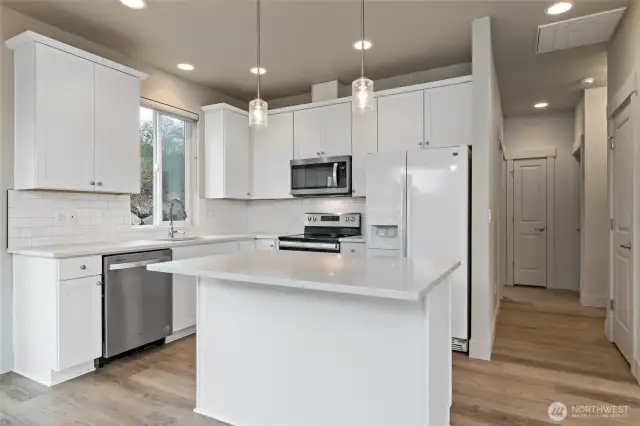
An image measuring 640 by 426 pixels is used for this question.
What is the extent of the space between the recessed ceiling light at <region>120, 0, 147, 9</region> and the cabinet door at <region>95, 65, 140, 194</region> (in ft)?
2.01

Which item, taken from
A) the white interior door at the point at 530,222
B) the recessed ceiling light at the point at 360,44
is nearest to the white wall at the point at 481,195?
the recessed ceiling light at the point at 360,44

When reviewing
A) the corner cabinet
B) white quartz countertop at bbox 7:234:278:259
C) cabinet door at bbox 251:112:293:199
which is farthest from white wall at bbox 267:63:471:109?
white quartz countertop at bbox 7:234:278:259

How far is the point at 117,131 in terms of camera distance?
325 centimetres

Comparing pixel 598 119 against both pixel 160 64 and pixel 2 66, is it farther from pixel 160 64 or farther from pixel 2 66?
pixel 2 66

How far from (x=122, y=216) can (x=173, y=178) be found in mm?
810

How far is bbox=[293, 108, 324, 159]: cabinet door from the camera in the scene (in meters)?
4.32

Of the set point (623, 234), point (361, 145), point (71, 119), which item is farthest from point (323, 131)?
point (623, 234)

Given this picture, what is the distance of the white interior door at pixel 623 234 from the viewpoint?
2.94 meters

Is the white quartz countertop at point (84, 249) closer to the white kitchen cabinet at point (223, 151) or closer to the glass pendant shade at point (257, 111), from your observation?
the white kitchen cabinet at point (223, 151)

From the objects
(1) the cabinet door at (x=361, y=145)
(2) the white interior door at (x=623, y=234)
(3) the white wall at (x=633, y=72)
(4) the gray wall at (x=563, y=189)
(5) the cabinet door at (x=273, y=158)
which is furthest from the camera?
(4) the gray wall at (x=563, y=189)

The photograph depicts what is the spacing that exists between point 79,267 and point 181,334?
1262 mm

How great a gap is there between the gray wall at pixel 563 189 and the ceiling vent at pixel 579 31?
2765mm

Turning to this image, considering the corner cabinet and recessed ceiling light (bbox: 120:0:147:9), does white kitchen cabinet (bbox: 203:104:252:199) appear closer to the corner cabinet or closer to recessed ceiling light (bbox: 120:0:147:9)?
the corner cabinet

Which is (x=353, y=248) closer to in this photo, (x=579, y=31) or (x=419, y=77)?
(x=419, y=77)
